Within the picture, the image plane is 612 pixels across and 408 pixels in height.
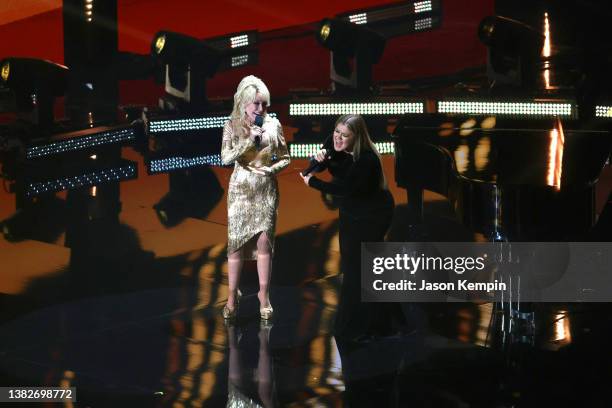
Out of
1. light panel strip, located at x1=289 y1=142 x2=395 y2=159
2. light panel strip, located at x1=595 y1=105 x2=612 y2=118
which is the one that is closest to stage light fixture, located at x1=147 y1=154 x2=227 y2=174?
light panel strip, located at x1=289 y1=142 x2=395 y2=159

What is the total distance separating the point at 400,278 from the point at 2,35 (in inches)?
500

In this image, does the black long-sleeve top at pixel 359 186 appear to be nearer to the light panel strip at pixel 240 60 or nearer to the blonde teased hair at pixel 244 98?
the blonde teased hair at pixel 244 98

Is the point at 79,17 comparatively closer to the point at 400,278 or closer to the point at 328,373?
the point at 400,278

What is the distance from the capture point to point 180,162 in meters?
12.8

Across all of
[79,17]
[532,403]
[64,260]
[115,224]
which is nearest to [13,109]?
[79,17]

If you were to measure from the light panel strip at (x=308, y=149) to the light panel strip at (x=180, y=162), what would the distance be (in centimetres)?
84

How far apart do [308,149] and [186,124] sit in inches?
57.8

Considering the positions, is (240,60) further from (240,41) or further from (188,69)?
(188,69)

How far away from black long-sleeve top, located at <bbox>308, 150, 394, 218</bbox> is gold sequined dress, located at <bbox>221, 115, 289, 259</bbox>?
13.8 inches

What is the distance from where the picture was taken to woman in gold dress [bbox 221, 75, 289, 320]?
7199mm

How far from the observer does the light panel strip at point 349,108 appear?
13.5 metres

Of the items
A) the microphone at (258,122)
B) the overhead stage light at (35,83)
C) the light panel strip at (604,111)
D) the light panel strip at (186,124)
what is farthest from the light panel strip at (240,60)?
the microphone at (258,122)

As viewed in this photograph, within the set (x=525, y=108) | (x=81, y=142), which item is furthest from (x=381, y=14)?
(x=81, y=142)

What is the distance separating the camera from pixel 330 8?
63.3 feet
